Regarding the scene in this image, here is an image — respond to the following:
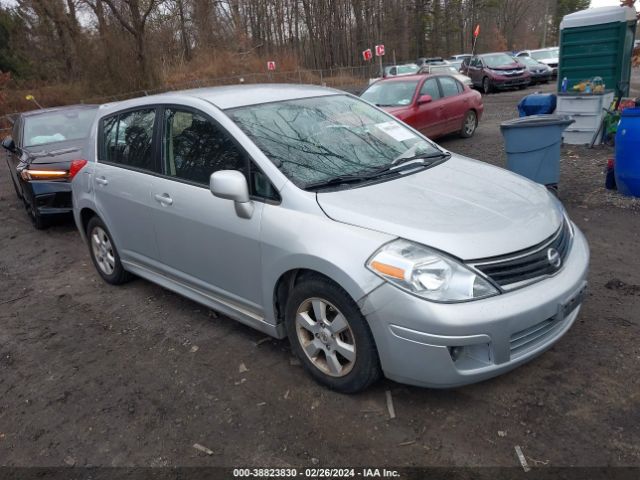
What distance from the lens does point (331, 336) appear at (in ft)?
9.86

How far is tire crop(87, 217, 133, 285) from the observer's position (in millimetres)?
4926

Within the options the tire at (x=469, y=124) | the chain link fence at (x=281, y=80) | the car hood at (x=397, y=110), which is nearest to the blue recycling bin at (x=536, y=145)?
the car hood at (x=397, y=110)

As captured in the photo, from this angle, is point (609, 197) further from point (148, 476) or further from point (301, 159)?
point (148, 476)

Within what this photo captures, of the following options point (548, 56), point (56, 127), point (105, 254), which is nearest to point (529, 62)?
point (548, 56)

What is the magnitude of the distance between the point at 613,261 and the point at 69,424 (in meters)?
4.43

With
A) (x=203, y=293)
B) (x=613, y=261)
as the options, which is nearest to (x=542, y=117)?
(x=613, y=261)

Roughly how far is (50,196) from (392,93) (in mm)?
6726

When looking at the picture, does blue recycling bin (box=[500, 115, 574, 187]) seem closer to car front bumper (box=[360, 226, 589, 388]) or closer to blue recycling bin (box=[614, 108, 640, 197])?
blue recycling bin (box=[614, 108, 640, 197])

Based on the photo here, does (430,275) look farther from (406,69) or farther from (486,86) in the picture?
(406,69)

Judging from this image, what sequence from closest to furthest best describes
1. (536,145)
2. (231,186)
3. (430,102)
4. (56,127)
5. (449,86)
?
(231,186) < (536,145) < (56,127) < (430,102) < (449,86)

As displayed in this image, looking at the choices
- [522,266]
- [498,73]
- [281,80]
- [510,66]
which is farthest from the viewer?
[281,80]

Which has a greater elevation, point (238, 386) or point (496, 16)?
point (496, 16)

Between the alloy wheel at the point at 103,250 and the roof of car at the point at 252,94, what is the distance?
157cm

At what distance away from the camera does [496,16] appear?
62844 mm
